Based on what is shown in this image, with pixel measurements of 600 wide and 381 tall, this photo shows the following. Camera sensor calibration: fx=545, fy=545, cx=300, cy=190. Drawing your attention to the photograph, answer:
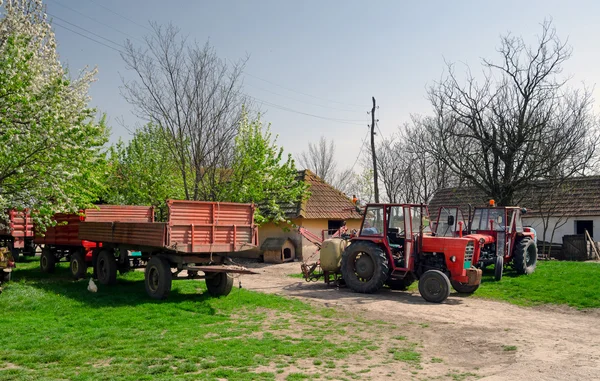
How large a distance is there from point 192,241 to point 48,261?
8431 mm

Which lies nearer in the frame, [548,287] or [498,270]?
[548,287]

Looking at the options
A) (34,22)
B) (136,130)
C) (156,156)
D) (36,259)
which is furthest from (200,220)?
(36,259)

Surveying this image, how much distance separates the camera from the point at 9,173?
36.1 ft

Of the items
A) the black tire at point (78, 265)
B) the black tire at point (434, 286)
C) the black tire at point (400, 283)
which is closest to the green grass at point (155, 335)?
the black tire at point (78, 265)

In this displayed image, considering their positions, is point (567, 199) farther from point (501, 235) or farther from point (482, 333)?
point (482, 333)

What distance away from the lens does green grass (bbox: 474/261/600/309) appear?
12.7 m

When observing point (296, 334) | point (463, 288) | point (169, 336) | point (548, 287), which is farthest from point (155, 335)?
point (548, 287)

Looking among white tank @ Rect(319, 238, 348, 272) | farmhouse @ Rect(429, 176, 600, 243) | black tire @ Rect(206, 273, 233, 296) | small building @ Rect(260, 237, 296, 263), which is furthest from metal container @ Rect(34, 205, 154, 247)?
farmhouse @ Rect(429, 176, 600, 243)

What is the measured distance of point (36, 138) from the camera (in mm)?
10930

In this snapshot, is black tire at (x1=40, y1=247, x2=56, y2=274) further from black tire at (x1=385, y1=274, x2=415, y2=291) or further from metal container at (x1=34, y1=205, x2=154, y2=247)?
black tire at (x1=385, y1=274, x2=415, y2=291)

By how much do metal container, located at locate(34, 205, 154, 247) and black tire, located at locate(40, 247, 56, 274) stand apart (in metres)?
0.32

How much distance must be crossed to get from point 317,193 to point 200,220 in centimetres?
1463

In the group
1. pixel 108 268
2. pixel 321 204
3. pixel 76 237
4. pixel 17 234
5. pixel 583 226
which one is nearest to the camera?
pixel 108 268

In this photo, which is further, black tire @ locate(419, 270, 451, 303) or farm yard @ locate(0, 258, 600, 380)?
black tire @ locate(419, 270, 451, 303)
